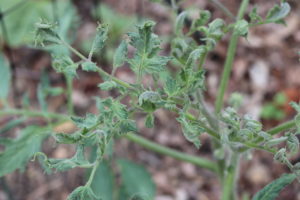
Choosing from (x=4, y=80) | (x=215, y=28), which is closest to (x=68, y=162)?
(x=215, y=28)

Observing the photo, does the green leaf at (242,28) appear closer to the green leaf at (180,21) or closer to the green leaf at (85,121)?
the green leaf at (180,21)

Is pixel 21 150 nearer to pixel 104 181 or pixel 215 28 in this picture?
pixel 104 181

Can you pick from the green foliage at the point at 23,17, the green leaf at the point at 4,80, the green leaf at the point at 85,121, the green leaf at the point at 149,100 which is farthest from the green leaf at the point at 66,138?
the green foliage at the point at 23,17

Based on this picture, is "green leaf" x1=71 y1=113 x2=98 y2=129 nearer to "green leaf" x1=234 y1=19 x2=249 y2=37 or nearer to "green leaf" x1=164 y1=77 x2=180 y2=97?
"green leaf" x1=164 y1=77 x2=180 y2=97

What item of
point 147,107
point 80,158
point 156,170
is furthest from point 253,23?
point 156,170

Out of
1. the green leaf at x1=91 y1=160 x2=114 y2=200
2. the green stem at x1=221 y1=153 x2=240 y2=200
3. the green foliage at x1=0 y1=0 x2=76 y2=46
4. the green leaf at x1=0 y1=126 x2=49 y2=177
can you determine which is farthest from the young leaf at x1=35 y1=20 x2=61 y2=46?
the green foliage at x1=0 y1=0 x2=76 y2=46

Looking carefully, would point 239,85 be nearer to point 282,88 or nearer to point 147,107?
point 282,88
